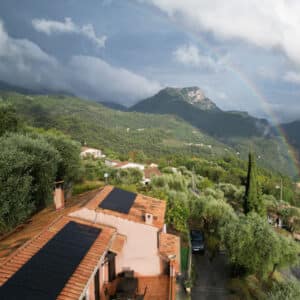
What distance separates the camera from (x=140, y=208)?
13117 millimetres

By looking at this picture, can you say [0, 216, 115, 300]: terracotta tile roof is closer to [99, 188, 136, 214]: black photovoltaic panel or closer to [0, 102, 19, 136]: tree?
[99, 188, 136, 214]: black photovoltaic panel

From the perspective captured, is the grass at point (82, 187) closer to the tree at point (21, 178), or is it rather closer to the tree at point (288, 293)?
the tree at point (21, 178)

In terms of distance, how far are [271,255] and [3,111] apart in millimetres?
19517

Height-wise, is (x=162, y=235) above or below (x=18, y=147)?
below

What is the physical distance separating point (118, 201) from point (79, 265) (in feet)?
18.1

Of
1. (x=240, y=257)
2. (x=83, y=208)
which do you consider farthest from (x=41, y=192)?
(x=240, y=257)

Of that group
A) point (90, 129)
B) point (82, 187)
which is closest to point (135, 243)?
point (82, 187)

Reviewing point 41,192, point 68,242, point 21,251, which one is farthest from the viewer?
point 41,192

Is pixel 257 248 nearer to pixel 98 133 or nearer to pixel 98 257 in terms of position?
pixel 98 257

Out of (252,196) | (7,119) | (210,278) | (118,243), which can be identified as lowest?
(210,278)

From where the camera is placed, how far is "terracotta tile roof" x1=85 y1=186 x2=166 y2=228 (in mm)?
11334

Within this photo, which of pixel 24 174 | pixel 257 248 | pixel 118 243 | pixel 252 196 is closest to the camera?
pixel 118 243

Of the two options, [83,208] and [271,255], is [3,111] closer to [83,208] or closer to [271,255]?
[83,208]

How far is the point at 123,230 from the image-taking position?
36.3ft
